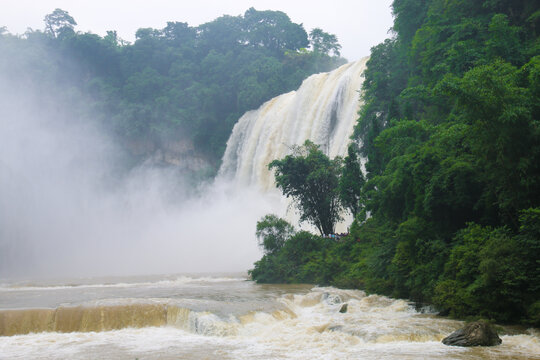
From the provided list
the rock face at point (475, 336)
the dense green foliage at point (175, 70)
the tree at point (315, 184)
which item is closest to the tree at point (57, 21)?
the dense green foliage at point (175, 70)

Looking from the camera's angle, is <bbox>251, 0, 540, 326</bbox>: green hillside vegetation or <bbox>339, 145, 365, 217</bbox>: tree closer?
<bbox>251, 0, 540, 326</bbox>: green hillside vegetation

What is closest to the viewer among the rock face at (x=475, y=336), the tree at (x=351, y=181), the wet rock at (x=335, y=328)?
the rock face at (x=475, y=336)

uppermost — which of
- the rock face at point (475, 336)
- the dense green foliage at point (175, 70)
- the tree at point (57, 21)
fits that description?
the tree at point (57, 21)

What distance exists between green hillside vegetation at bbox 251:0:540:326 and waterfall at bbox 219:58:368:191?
8290mm

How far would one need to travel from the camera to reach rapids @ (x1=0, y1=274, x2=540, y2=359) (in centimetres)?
954

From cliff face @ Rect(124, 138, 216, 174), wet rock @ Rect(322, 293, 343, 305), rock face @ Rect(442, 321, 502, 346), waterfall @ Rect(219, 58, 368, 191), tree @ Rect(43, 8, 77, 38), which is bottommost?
rock face @ Rect(442, 321, 502, 346)

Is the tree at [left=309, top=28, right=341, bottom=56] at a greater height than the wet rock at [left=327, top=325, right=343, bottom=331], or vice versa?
the tree at [left=309, top=28, right=341, bottom=56]

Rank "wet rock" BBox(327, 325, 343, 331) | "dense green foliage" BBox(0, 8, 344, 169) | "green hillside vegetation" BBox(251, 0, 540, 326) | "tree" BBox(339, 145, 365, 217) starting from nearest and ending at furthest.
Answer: "green hillside vegetation" BBox(251, 0, 540, 326) < "wet rock" BBox(327, 325, 343, 331) < "tree" BBox(339, 145, 365, 217) < "dense green foliage" BBox(0, 8, 344, 169)

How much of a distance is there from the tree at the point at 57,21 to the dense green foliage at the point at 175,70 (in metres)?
2.72

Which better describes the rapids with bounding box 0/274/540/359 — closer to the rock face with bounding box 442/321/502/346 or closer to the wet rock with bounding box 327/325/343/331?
the wet rock with bounding box 327/325/343/331

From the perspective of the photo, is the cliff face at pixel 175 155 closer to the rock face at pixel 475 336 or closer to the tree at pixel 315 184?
the tree at pixel 315 184

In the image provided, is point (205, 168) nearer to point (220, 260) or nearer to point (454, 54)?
point (220, 260)

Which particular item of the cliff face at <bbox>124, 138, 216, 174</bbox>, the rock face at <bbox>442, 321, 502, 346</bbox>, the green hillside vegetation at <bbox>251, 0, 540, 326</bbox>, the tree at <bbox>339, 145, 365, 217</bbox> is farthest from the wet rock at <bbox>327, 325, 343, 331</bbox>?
the cliff face at <bbox>124, 138, 216, 174</bbox>

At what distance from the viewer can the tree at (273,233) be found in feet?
82.1
